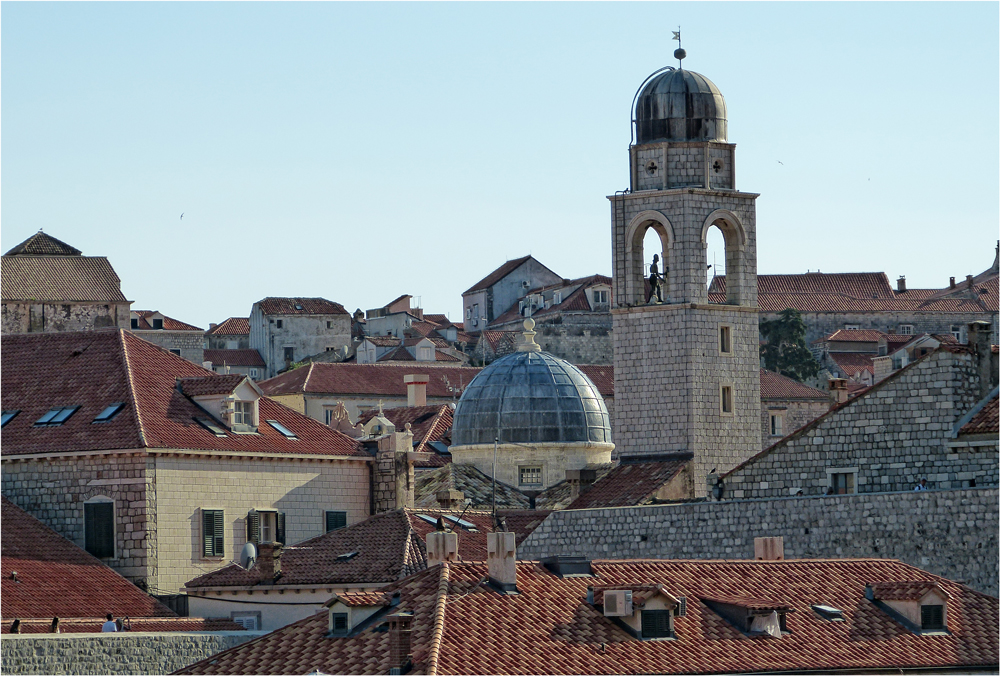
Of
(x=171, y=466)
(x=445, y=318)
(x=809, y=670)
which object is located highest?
(x=445, y=318)

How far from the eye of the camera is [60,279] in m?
110

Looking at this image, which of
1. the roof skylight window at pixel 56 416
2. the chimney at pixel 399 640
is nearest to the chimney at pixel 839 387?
the roof skylight window at pixel 56 416

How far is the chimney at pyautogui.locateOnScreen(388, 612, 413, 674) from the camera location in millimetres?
30141

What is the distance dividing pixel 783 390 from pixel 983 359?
63895 millimetres

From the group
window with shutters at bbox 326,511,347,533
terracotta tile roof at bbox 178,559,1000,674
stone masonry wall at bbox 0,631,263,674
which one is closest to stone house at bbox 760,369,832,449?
window with shutters at bbox 326,511,347,533

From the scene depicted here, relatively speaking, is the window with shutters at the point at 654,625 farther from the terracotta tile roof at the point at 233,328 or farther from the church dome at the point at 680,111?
the terracotta tile roof at the point at 233,328

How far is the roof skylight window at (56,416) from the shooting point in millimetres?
49719

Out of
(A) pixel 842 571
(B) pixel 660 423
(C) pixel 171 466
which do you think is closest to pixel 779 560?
(A) pixel 842 571

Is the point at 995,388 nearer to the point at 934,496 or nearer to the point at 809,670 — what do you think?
the point at 934,496

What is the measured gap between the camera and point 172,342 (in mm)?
131625

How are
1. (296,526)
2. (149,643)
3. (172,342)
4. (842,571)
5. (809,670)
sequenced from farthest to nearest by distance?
(172,342)
(296,526)
(149,643)
(842,571)
(809,670)

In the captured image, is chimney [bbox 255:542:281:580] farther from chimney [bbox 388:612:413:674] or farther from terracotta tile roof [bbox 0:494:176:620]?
chimney [bbox 388:612:413:674]

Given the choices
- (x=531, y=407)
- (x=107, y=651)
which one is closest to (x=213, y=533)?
(x=107, y=651)

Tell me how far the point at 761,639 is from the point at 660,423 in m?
28.1
